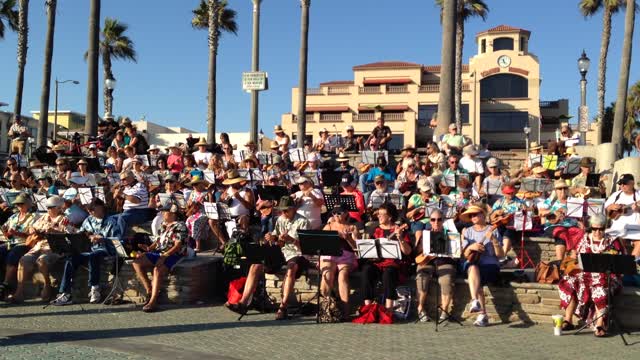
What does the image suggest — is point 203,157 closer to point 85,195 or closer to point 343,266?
point 85,195

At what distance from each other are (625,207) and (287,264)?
210 inches

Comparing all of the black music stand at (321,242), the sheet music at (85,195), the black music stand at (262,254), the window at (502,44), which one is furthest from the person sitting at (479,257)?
the window at (502,44)

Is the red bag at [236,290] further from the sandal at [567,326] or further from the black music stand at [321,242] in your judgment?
the sandal at [567,326]

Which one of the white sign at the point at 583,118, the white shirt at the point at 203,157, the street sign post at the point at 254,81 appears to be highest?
the street sign post at the point at 254,81

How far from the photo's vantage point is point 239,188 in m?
14.8

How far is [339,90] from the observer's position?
6153 cm

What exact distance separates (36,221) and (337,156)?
9417 mm

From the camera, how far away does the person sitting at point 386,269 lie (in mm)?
10641

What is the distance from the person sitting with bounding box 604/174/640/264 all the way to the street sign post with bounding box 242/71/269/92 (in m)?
15.2

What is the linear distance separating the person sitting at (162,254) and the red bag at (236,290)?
109cm

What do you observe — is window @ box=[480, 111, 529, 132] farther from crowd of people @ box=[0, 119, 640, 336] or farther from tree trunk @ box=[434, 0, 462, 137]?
crowd of people @ box=[0, 119, 640, 336]

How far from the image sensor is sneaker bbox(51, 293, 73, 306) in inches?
471

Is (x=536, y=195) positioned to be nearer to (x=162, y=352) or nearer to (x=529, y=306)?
(x=529, y=306)

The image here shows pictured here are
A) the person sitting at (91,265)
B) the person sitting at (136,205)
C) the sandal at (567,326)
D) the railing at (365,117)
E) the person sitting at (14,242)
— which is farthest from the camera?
the railing at (365,117)
